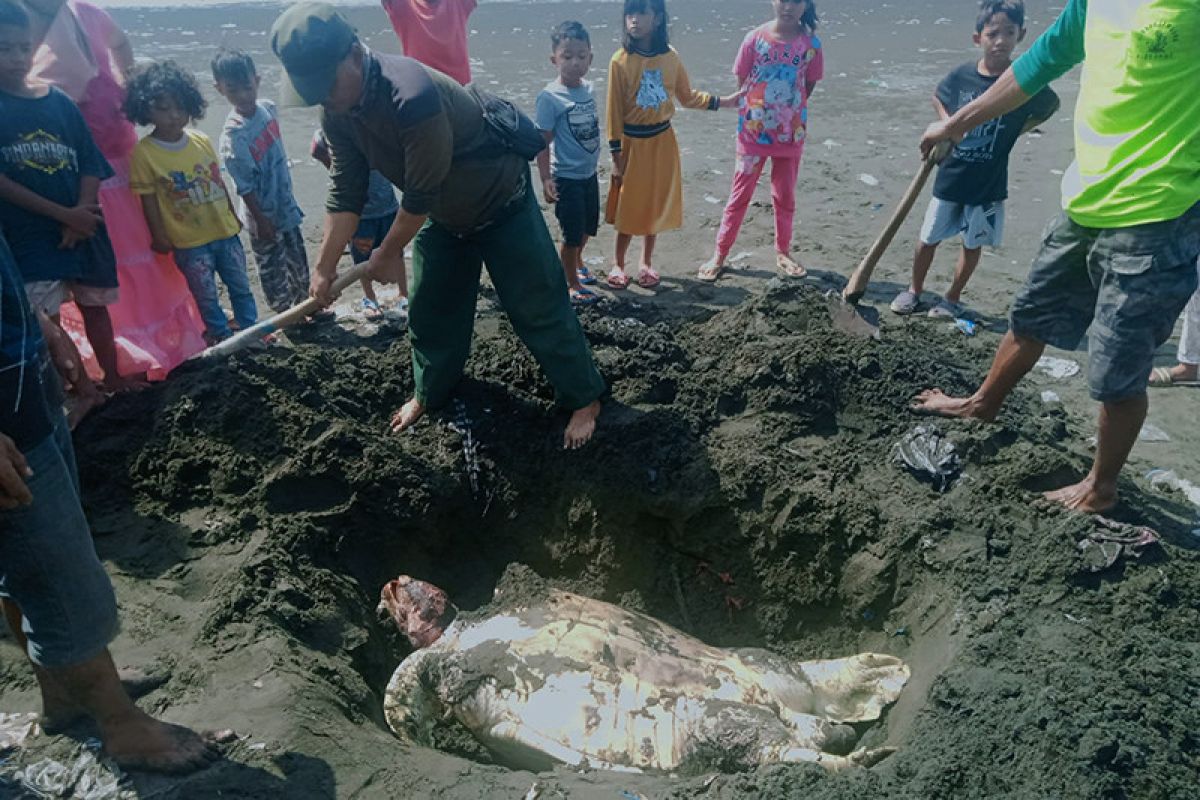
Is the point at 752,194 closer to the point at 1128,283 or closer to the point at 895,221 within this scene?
the point at 895,221

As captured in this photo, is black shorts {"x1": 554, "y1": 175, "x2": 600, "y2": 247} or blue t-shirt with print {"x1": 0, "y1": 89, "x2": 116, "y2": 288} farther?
black shorts {"x1": 554, "y1": 175, "x2": 600, "y2": 247}

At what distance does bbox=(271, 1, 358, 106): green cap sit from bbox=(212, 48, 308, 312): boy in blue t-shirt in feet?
6.79

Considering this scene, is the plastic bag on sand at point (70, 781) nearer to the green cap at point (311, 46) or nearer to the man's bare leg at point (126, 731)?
the man's bare leg at point (126, 731)

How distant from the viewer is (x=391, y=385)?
4168mm

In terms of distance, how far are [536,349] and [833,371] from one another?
1.39 metres

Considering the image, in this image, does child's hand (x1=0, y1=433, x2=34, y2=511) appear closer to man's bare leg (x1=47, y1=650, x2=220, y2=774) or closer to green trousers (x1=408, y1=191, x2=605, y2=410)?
man's bare leg (x1=47, y1=650, x2=220, y2=774)

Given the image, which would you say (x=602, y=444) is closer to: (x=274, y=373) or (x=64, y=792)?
(x=274, y=373)

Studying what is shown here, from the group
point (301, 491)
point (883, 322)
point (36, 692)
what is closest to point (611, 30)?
point (883, 322)

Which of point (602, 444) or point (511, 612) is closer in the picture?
point (511, 612)

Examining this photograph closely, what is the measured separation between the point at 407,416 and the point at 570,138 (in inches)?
95.3

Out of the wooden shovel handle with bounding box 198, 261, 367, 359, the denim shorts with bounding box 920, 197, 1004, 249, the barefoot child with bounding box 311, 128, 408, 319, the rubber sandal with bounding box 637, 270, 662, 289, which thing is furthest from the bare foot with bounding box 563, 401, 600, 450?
the denim shorts with bounding box 920, 197, 1004, 249

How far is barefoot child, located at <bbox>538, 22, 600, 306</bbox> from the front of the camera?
209 inches

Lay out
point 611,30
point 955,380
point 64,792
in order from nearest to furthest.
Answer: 1. point 64,792
2. point 955,380
3. point 611,30

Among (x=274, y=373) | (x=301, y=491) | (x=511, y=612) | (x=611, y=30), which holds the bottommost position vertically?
(x=511, y=612)
